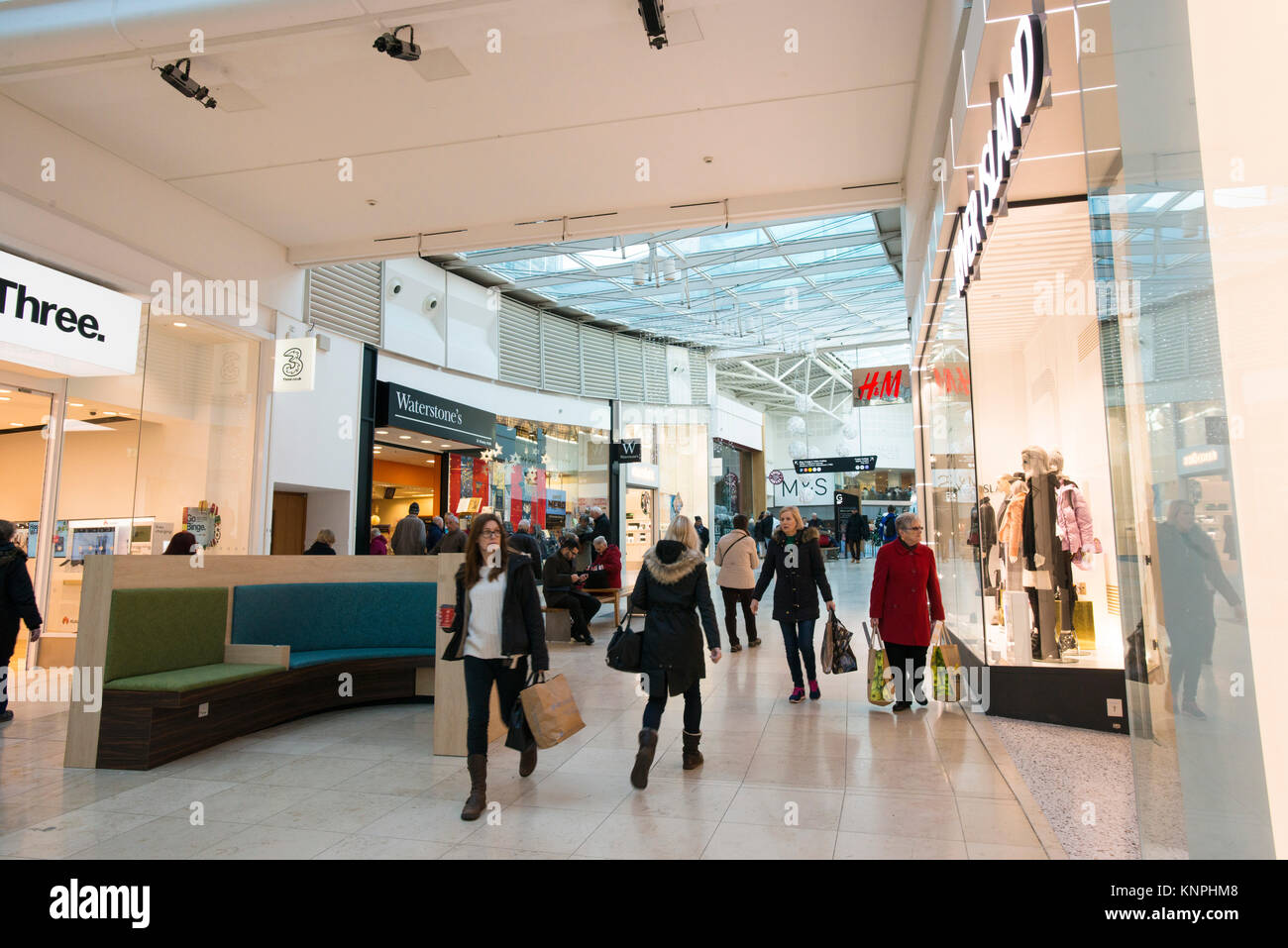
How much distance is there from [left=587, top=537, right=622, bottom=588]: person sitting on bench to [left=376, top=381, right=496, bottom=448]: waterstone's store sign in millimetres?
4631

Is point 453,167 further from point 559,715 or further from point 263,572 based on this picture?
point 559,715

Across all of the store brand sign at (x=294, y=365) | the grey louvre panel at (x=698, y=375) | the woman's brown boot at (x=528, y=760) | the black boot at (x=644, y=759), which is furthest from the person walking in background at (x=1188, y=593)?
the grey louvre panel at (x=698, y=375)

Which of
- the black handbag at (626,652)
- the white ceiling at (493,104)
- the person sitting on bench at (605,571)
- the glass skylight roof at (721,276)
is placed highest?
the glass skylight roof at (721,276)

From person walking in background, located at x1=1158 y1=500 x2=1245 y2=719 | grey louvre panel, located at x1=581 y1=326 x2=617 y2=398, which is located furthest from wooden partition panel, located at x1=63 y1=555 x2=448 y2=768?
grey louvre panel, located at x1=581 y1=326 x2=617 y2=398

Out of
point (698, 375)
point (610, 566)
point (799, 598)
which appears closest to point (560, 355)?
point (698, 375)

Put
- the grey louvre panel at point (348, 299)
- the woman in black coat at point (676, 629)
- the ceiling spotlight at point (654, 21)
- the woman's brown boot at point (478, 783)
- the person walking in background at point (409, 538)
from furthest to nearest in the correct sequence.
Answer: the grey louvre panel at point (348, 299), the person walking in background at point (409, 538), the ceiling spotlight at point (654, 21), the woman in black coat at point (676, 629), the woman's brown boot at point (478, 783)

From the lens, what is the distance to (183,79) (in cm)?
620

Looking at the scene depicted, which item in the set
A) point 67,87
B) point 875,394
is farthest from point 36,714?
point 875,394

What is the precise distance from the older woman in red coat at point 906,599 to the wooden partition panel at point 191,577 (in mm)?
3001

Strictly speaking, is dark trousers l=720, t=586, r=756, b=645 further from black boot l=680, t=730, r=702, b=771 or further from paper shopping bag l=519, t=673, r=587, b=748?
paper shopping bag l=519, t=673, r=587, b=748

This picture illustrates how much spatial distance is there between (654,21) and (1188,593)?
202 inches

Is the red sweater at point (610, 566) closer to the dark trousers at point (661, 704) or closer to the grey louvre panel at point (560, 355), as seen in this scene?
the dark trousers at point (661, 704)

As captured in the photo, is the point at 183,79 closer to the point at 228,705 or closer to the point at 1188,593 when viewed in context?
the point at 228,705

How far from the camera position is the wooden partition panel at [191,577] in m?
4.48
